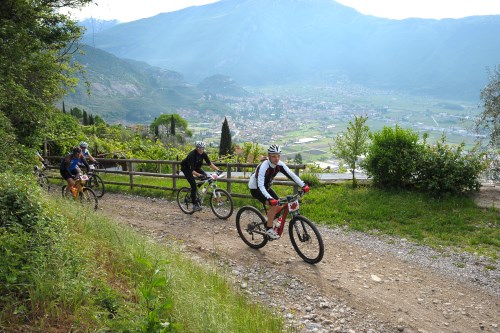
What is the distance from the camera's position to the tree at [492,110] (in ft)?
39.4

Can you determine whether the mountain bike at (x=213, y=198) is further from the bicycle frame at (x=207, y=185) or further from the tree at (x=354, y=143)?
the tree at (x=354, y=143)

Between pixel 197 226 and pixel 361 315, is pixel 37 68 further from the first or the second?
pixel 361 315

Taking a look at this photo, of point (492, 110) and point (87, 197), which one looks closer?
point (87, 197)

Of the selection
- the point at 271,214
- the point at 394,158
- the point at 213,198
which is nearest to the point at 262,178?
the point at 271,214

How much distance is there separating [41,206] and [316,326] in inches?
163

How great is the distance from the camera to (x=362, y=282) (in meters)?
6.57

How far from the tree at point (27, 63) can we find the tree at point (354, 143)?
10.8 m

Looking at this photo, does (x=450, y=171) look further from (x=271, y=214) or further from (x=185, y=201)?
(x=185, y=201)

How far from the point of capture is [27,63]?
12.2 m

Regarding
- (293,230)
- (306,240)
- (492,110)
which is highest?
(492,110)

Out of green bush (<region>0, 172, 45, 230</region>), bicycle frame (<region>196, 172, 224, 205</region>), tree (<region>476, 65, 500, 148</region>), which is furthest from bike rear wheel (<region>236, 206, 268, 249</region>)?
tree (<region>476, 65, 500, 148</region>)

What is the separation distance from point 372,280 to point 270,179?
287 cm

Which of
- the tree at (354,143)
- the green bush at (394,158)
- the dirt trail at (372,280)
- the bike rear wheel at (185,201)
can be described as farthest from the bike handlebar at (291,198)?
the tree at (354,143)

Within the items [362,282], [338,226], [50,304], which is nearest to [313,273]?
[362,282]
